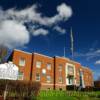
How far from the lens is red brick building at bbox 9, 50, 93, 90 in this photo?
42.9 metres

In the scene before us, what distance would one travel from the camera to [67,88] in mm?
51375

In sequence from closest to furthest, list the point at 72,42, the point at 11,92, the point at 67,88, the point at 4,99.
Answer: the point at 4,99 < the point at 11,92 < the point at 72,42 < the point at 67,88

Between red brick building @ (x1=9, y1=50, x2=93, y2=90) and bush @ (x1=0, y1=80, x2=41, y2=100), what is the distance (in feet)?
74.1

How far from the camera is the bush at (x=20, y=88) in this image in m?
17.4

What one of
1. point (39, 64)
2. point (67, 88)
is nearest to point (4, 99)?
point (39, 64)

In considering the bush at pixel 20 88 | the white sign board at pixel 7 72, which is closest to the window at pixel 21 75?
the bush at pixel 20 88

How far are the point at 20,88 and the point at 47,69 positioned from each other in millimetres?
30143

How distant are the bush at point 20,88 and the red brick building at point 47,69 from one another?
22.6 m

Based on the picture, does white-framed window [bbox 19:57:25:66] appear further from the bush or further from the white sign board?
the white sign board

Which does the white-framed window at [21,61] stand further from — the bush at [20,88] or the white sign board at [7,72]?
the white sign board at [7,72]

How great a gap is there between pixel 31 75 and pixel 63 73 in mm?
12770

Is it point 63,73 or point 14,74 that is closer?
point 14,74

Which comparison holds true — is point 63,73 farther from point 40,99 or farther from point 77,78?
point 40,99

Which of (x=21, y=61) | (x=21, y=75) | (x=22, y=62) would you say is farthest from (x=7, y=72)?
(x=22, y=62)
